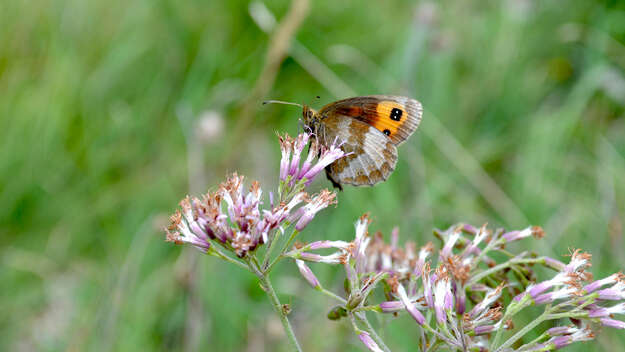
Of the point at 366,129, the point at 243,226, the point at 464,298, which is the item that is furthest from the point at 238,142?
the point at 464,298

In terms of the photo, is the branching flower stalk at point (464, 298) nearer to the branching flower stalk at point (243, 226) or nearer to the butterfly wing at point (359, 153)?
the branching flower stalk at point (243, 226)

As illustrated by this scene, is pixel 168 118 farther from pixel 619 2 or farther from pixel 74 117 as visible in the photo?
pixel 619 2

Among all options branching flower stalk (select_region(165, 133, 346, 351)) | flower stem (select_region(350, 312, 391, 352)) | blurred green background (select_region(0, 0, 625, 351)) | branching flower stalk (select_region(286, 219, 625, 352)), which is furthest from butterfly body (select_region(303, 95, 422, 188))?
blurred green background (select_region(0, 0, 625, 351))

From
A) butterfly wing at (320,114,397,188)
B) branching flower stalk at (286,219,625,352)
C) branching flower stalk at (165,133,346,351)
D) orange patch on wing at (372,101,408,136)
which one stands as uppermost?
orange patch on wing at (372,101,408,136)

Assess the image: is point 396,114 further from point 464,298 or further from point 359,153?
point 464,298

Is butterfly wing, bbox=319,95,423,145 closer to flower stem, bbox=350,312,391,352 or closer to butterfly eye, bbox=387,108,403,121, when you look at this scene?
butterfly eye, bbox=387,108,403,121

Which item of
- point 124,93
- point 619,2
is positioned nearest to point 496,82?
point 619,2
